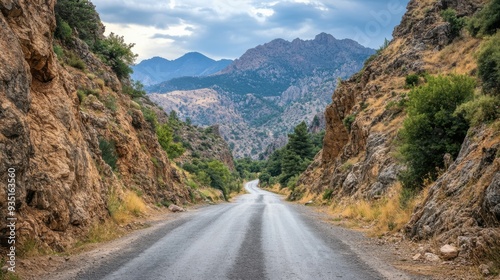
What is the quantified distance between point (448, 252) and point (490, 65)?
705 cm

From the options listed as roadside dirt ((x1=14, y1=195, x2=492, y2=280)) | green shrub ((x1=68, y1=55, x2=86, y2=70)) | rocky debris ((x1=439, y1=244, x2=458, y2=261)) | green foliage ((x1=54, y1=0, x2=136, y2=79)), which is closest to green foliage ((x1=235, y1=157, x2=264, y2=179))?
green foliage ((x1=54, y1=0, x2=136, y2=79))

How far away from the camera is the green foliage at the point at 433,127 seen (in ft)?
50.0

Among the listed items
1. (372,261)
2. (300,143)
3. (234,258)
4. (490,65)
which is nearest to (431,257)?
(372,261)

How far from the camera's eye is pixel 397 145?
23000 mm

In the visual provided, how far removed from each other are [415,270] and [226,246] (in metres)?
4.86

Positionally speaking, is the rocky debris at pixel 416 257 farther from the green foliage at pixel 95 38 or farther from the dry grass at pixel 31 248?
the green foliage at pixel 95 38

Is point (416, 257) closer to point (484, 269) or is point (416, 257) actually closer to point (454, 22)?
point (484, 269)

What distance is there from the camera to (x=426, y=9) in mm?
39875

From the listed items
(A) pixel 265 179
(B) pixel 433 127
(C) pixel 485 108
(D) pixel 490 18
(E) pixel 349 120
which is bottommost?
(A) pixel 265 179

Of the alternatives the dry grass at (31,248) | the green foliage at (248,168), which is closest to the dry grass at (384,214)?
the dry grass at (31,248)

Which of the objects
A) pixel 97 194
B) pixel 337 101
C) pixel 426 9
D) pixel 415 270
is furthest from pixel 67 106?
pixel 426 9

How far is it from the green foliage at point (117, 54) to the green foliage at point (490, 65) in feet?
89.2

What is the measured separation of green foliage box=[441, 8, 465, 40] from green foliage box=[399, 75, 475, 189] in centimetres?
2058

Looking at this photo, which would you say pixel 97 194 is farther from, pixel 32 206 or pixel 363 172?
pixel 363 172
